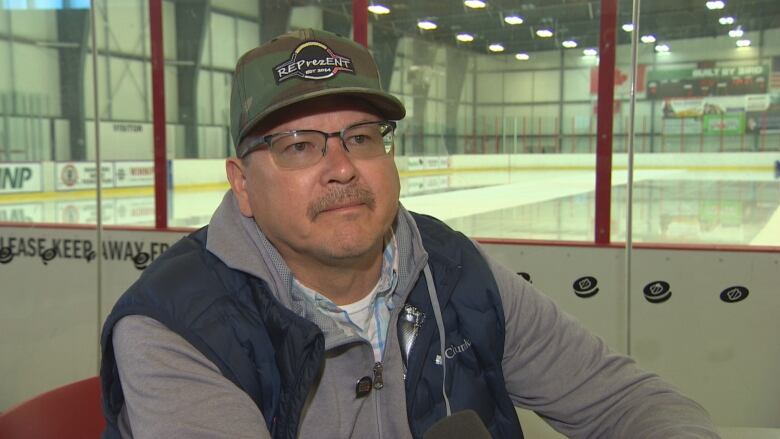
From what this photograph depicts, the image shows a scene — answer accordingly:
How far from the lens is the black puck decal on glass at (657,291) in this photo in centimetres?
332

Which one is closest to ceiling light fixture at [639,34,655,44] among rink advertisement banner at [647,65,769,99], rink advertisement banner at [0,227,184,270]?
rink advertisement banner at [647,65,769,99]

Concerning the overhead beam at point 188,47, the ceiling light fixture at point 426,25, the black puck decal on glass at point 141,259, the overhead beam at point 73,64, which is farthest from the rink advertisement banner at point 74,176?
the ceiling light fixture at point 426,25

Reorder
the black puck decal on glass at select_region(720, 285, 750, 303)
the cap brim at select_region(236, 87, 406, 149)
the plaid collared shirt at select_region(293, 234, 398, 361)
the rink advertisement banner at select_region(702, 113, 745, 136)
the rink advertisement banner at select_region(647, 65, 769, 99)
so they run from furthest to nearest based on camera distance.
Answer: the rink advertisement banner at select_region(702, 113, 745, 136)
the rink advertisement banner at select_region(647, 65, 769, 99)
the black puck decal on glass at select_region(720, 285, 750, 303)
the plaid collared shirt at select_region(293, 234, 398, 361)
the cap brim at select_region(236, 87, 406, 149)

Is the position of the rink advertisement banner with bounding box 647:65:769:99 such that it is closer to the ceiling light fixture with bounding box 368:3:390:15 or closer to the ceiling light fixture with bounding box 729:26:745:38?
the ceiling light fixture with bounding box 729:26:745:38

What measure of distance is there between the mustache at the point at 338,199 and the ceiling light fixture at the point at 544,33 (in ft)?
9.25

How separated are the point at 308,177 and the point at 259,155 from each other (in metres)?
0.09

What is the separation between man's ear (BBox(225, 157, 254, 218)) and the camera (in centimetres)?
118

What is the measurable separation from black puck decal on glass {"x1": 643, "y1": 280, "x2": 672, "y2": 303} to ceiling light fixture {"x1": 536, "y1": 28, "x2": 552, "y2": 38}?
50.8 inches

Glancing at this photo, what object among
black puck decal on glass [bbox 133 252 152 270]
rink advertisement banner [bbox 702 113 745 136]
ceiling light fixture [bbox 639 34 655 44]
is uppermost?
ceiling light fixture [bbox 639 34 655 44]

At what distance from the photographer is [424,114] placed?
169 inches

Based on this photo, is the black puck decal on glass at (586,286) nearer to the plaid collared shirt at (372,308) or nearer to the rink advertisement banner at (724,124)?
the rink advertisement banner at (724,124)

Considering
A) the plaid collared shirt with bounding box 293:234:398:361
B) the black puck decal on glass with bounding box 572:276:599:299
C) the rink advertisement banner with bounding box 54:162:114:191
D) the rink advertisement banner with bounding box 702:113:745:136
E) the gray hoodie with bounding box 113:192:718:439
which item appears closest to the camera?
the gray hoodie with bounding box 113:192:718:439

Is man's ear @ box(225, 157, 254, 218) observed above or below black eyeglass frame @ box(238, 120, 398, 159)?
below

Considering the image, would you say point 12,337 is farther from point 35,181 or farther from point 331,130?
point 331,130
